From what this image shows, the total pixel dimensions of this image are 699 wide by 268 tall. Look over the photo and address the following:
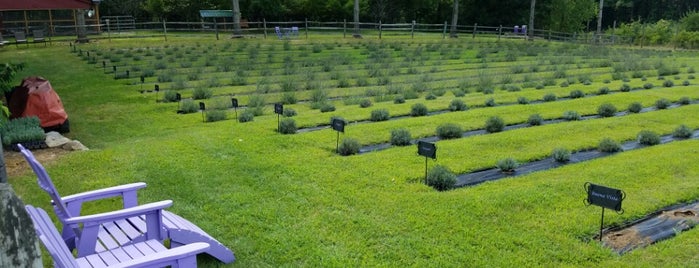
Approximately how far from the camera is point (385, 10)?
52469 millimetres

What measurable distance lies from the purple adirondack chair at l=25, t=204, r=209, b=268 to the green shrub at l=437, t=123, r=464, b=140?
6.26 m

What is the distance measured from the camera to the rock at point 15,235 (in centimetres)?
182

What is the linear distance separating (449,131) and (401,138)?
108cm

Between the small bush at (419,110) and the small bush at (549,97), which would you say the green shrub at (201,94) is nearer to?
the small bush at (419,110)

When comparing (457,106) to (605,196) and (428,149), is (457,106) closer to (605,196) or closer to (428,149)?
(428,149)

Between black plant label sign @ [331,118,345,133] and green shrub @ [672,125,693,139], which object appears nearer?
black plant label sign @ [331,118,345,133]

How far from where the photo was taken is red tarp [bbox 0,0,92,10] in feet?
98.2

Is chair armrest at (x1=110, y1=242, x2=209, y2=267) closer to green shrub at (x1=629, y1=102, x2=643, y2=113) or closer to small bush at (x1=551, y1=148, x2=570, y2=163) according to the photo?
small bush at (x1=551, y1=148, x2=570, y2=163)

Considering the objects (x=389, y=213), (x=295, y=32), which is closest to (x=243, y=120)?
(x=389, y=213)

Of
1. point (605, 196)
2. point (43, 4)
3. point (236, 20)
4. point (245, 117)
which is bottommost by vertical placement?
point (245, 117)

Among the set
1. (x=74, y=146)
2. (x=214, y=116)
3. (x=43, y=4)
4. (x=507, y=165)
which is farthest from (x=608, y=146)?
(x=43, y=4)

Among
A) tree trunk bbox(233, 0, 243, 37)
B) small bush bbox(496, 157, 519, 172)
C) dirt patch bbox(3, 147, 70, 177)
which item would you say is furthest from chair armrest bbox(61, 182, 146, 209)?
tree trunk bbox(233, 0, 243, 37)

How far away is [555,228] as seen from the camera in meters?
5.52

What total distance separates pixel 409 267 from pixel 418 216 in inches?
46.2
